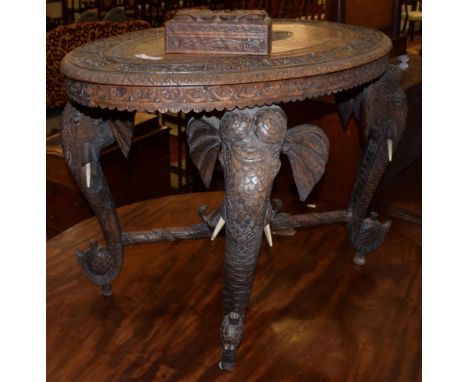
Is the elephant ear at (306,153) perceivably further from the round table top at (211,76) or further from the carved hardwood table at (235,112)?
the round table top at (211,76)

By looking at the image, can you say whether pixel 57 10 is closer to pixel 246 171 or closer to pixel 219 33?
pixel 219 33

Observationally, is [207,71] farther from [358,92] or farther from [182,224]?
[182,224]

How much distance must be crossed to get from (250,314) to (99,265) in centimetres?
36

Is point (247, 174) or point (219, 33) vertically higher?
point (219, 33)

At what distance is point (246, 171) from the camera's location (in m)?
1.08

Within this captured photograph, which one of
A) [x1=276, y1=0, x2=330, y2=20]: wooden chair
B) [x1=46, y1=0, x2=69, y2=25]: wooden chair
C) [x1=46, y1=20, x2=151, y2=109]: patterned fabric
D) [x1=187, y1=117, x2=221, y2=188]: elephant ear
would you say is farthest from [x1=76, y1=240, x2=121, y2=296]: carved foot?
[x1=46, y1=0, x2=69, y2=25]: wooden chair

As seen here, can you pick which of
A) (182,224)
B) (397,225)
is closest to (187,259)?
(182,224)

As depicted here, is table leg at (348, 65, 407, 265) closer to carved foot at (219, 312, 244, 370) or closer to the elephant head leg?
the elephant head leg

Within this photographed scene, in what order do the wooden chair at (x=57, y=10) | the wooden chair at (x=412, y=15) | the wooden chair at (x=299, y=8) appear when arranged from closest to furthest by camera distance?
1. the wooden chair at (x=299, y=8)
2. the wooden chair at (x=57, y=10)
3. the wooden chair at (x=412, y=15)

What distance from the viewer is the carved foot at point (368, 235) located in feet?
5.28

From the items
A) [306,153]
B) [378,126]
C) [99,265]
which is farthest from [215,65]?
[99,265]

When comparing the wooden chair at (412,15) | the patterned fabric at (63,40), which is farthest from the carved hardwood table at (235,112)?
the wooden chair at (412,15)

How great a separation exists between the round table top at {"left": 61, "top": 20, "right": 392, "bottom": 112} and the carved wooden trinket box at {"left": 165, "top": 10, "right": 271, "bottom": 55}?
0.03 metres

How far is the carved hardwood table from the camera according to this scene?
101 cm
